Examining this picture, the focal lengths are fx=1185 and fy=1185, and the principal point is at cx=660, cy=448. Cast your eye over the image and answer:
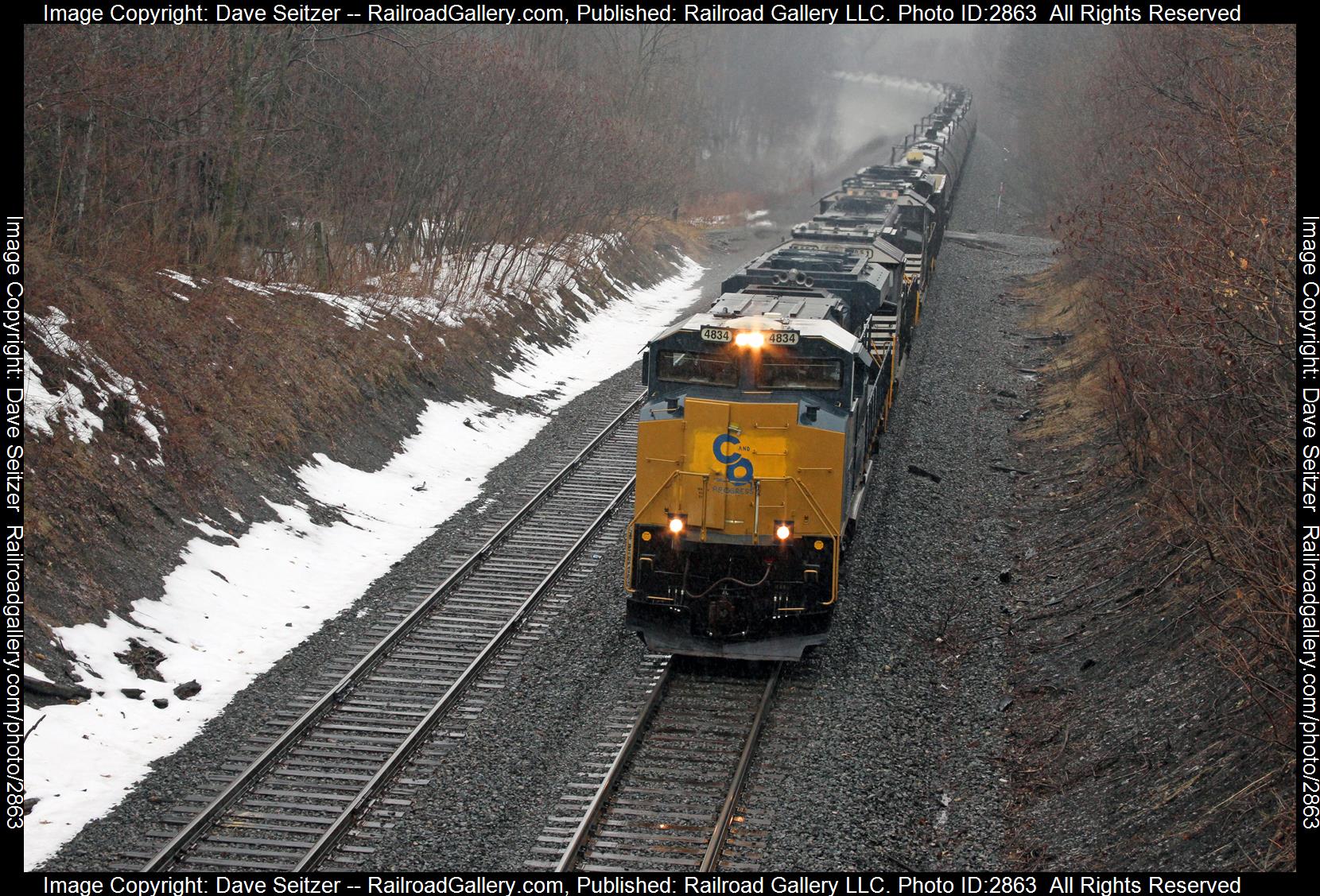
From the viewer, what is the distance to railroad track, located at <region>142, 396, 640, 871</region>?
9.53 meters

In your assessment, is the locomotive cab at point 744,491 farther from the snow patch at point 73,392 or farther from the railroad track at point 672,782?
the snow patch at point 73,392

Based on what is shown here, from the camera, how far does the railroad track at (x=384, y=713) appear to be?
9531mm

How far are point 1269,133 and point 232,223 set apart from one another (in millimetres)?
18913

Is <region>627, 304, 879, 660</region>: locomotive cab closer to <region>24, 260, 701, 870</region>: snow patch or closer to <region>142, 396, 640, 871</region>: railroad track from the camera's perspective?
<region>142, 396, 640, 871</region>: railroad track

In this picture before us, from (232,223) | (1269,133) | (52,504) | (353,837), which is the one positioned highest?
(1269,133)

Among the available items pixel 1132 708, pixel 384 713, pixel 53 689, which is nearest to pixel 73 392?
pixel 53 689

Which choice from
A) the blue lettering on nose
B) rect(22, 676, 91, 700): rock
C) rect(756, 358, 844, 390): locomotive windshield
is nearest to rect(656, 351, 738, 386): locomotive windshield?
rect(756, 358, 844, 390): locomotive windshield

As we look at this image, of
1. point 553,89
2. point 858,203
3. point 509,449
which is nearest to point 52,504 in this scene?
point 509,449

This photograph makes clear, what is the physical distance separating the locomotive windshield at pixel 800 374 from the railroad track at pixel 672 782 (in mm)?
3049

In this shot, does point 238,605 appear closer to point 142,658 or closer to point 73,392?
point 142,658

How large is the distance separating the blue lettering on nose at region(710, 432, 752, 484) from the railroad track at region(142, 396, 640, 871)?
131 inches

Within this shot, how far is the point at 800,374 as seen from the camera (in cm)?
1270
